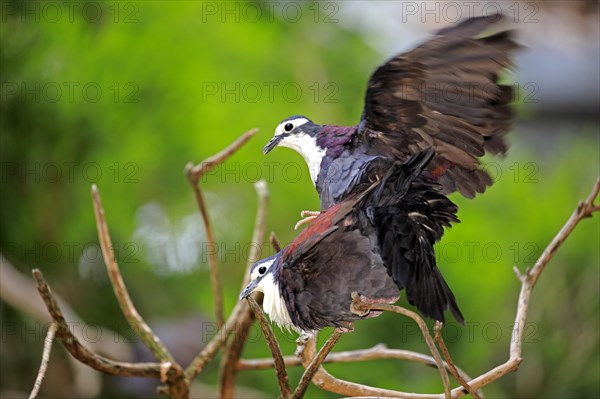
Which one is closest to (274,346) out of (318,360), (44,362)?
(318,360)

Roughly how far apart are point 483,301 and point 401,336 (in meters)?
0.15

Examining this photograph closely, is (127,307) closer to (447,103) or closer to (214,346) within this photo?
(214,346)

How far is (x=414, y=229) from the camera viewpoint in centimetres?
41

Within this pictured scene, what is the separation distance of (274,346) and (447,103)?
0.18 metres

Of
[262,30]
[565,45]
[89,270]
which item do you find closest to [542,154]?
[565,45]

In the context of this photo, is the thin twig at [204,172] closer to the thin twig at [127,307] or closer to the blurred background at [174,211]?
the thin twig at [127,307]

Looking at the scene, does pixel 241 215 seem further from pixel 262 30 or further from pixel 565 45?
pixel 565 45

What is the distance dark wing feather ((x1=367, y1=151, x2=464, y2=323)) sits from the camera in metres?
0.39

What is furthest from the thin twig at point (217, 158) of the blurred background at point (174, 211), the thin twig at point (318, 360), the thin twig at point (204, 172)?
the blurred background at point (174, 211)

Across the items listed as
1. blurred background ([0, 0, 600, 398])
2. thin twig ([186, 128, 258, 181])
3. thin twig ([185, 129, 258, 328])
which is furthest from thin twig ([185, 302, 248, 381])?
blurred background ([0, 0, 600, 398])

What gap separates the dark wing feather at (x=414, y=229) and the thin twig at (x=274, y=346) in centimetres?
9

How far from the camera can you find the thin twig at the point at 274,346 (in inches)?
17.7

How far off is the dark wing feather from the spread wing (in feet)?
0.09

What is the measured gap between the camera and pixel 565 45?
7.36 feet
